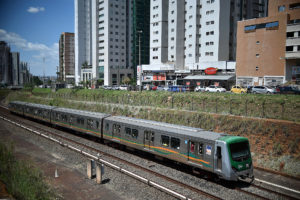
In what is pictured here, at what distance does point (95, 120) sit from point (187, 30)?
181 ft

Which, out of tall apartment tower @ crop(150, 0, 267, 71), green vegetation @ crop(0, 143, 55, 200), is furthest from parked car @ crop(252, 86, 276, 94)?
green vegetation @ crop(0, 143, 55, 200)

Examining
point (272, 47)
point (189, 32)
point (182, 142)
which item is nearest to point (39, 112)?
point (182, 142)

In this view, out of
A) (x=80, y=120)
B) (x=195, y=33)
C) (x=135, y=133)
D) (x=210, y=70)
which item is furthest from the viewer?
(x=195, y=33)

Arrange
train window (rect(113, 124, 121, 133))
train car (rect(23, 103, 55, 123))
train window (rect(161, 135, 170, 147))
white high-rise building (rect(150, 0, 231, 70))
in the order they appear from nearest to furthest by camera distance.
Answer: train window (rect(161, 135, 170, 147)), train window (rect(113, 124, 121, 133)), train car (rect(23, 103, 55, 123)), white high-rise building (rect(150, 0, 231, 70))

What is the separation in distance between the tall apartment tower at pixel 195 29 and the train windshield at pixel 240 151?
49393 millimetres

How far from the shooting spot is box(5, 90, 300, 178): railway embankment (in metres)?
16.8

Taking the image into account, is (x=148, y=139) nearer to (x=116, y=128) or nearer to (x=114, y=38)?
(x=116, y=128)

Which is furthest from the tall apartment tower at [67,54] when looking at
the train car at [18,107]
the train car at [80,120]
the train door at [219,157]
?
the train door at [219,157]

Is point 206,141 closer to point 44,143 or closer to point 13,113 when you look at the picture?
point 44,143

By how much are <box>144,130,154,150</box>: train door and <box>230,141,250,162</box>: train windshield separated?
5798 mm

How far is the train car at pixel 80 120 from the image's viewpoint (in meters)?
22.2

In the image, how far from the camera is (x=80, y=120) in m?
24.6

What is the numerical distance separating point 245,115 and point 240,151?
8.73 metres

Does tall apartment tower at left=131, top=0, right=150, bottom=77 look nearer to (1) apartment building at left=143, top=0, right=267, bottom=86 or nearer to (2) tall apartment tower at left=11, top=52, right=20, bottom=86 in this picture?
(1) apartment building at left=143, top=0, right=267, bottom=86
